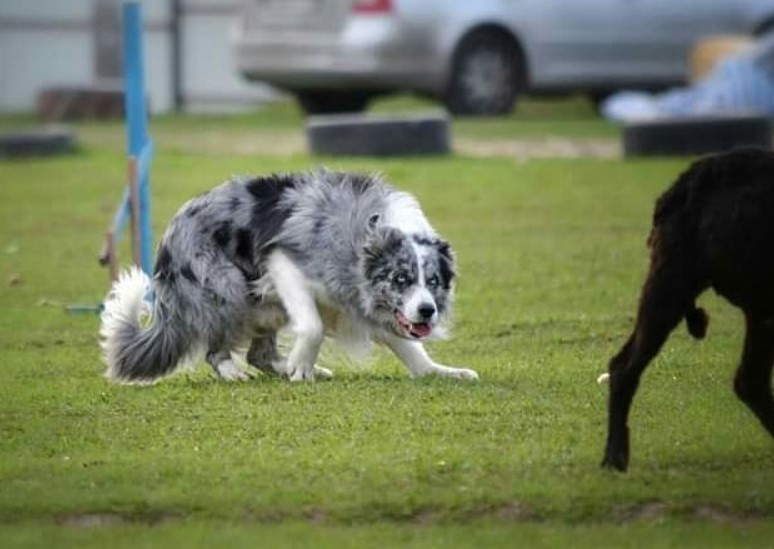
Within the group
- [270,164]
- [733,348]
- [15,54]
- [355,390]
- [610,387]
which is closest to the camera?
[610,387]

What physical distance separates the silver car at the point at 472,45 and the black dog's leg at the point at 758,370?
14.5 m

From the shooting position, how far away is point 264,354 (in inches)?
430

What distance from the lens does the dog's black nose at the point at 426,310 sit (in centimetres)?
1001

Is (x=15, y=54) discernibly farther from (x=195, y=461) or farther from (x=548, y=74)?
(x=195, y=461)

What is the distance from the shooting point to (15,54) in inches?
1164

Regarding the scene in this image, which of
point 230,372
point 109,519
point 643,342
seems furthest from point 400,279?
point 109,519

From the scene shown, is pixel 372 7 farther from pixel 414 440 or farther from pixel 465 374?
pixel 414 440

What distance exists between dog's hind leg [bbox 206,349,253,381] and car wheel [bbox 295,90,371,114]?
1396cm

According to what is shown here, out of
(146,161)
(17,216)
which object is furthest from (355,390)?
(17,216)

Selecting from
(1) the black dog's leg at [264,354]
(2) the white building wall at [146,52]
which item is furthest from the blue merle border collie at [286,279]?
(2) the white building wall at [146,52]

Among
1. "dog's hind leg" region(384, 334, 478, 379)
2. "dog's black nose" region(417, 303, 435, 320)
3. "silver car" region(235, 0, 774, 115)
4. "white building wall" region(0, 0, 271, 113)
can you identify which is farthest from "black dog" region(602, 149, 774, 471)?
"white building wall" region(0, 0, 271, 113)

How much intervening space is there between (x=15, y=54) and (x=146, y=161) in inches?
672

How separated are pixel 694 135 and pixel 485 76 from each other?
4.62m

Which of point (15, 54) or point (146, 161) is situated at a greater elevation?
point (146, 161)
